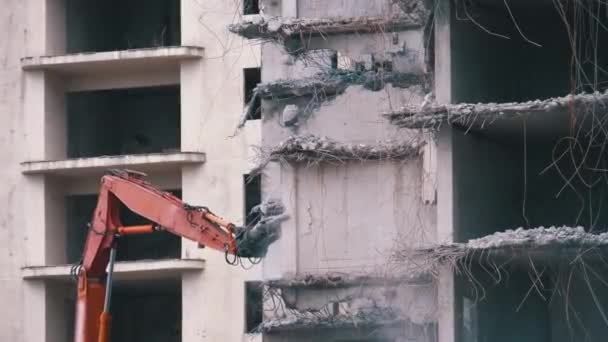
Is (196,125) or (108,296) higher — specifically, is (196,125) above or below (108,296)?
above

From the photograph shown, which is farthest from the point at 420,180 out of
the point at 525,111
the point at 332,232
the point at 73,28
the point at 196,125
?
the point at 73,28

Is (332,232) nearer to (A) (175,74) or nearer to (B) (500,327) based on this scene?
(B) (500,327)

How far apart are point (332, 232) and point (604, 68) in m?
4.91

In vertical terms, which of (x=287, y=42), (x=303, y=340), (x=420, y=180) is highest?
(x=287, y=42)

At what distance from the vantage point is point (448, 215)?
27.3 meters

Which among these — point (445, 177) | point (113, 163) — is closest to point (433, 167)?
point (445, 177)

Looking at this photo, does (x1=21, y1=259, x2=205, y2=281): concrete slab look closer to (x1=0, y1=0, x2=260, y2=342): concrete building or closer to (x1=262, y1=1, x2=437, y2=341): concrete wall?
(x1=0, y1=0, x2=260, y2=342): concrete building

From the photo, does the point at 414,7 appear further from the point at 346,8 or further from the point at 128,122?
the point at 128,122

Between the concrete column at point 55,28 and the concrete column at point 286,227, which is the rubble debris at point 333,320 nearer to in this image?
the concrete column at point 286,227

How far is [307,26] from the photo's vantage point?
31.3 m

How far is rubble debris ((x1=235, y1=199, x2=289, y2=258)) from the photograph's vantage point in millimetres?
32281

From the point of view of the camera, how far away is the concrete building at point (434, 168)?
89.6 ft

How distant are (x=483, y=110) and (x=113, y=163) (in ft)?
86.6

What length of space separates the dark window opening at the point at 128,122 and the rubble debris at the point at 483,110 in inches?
1123
